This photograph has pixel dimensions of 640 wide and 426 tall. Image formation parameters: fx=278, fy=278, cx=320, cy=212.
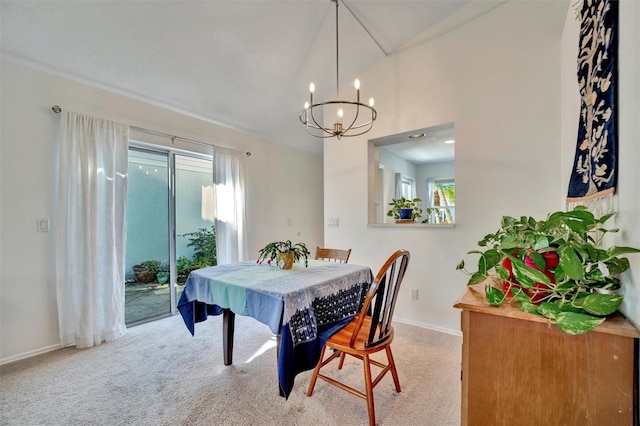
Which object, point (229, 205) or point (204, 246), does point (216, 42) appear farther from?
point (204, 246)

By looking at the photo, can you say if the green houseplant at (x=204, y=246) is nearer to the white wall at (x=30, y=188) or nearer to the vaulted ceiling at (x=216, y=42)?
the white wall at (x=30, y=188)

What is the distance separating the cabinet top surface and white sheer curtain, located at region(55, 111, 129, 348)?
9.76ft

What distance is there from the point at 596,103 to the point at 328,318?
1665 mm

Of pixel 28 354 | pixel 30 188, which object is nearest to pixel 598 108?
pixel 30 188

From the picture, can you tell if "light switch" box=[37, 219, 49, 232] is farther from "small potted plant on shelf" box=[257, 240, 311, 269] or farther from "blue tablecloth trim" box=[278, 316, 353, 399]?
"blue tablecloth trim" box=[278, 316, 353, 399]

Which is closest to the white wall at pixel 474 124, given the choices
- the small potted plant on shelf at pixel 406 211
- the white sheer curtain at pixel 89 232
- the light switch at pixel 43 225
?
the small potted plant on shelf at pixel 406 211

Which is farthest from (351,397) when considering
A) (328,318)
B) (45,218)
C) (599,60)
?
(45,218)

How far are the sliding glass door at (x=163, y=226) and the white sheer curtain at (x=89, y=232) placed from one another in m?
0.34

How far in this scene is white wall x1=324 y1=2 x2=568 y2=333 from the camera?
232 centimetres

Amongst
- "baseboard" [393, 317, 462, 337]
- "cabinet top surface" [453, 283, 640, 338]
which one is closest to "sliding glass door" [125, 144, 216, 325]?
"baseboard" [393, 317, 462, 337]

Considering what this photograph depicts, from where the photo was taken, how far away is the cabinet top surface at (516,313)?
695mm

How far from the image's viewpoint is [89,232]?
8.13 ft

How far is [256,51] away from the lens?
276cm

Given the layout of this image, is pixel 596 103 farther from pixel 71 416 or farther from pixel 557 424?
pixel 71 416
